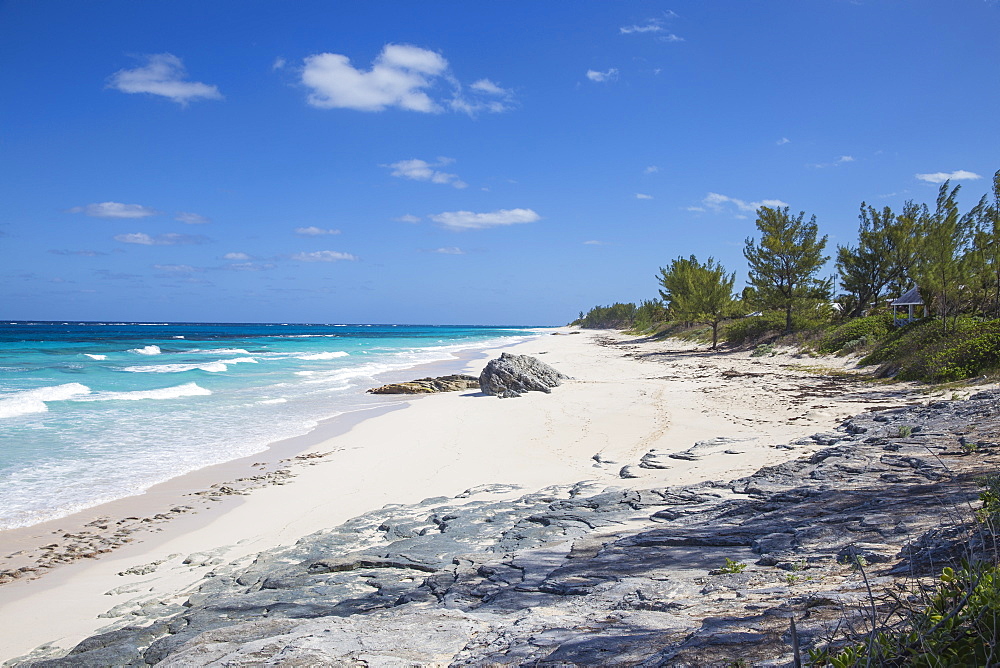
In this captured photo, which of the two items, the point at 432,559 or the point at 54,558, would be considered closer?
the point at 432,559

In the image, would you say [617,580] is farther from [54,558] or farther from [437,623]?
[54,558]

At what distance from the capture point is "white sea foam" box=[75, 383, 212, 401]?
19812mm

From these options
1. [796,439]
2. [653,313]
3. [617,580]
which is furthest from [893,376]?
[653,313]

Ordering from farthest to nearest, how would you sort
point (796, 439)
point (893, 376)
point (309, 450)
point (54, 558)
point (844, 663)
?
point (893, 376) → point (309, 450) → point (796, 439) → point (54, 558) → point (844, 663)

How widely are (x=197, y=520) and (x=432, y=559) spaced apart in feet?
15.1

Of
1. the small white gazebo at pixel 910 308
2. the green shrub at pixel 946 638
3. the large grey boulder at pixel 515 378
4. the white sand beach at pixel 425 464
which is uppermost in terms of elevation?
the small white gazebo at pixel 910 308

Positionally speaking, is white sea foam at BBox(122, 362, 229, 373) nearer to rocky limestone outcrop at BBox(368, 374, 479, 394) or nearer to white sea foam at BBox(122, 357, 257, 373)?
white sea foam at BBox(122, 357, 257, 373)

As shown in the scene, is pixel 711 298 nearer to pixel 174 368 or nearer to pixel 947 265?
pixel 947 265

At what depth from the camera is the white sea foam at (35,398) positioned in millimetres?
16881

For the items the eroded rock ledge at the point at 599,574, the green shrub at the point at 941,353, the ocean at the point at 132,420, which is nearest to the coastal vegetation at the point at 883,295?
the green shrub at the point at 941,353

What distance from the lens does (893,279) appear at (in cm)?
3155

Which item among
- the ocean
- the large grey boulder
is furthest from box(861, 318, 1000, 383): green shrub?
the ocean

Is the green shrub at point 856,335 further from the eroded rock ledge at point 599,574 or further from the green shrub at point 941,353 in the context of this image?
the eroded rock ledge at point 599,574

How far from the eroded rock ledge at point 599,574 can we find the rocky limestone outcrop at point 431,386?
14.2m
